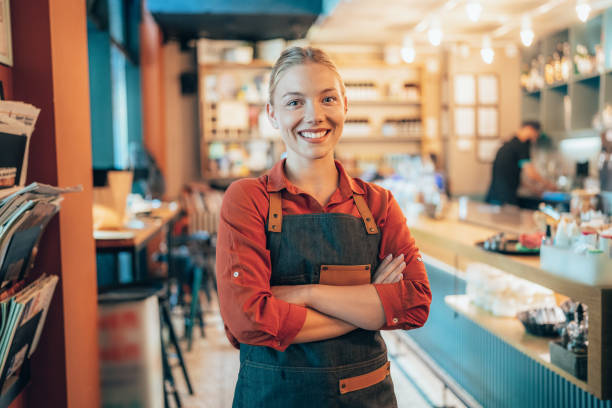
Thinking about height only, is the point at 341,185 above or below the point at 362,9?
below

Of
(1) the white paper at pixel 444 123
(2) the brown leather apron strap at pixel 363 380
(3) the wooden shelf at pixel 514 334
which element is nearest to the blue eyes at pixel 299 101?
(2) the brown leather apron strap at pixel 363 380

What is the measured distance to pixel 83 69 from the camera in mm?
2230

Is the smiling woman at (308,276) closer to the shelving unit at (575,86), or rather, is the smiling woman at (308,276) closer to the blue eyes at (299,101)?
the blue eyes at (299,101)

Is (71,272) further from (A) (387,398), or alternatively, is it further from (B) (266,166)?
(B) (266,166)

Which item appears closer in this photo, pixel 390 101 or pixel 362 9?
pixel 362 9

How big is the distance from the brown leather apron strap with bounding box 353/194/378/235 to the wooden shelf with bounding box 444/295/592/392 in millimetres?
1022

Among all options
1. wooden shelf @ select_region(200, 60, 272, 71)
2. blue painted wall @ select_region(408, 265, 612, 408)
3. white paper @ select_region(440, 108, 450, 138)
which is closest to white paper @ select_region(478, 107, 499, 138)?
white paper @ select_region(440, 108, 450, 138)

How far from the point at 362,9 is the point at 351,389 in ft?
18.2

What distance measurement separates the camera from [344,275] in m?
1.46

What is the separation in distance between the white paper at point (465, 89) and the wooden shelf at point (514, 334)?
5.73 m

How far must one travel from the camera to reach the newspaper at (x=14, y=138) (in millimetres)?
1498

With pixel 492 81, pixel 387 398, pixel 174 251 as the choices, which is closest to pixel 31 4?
pixel 387 398

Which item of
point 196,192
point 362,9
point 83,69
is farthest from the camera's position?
point 196,192

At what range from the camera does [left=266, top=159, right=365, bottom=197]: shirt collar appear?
1.47m
